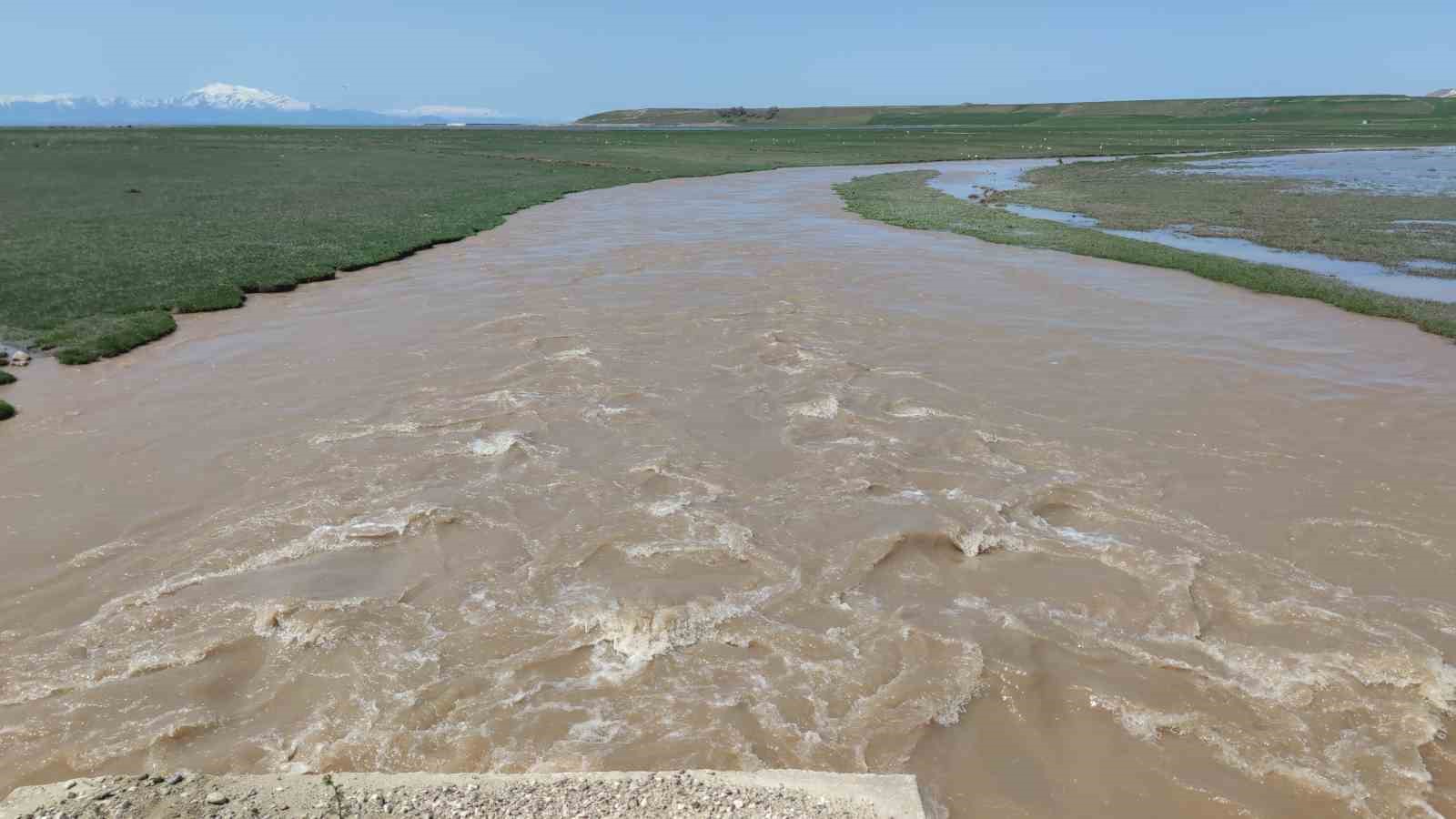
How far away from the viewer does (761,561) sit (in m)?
9.20

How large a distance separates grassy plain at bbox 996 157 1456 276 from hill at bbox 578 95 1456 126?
98.5 meters

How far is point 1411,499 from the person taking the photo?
10.7m

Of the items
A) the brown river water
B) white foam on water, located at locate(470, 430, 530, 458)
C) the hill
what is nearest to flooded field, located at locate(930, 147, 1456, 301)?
the brown river water

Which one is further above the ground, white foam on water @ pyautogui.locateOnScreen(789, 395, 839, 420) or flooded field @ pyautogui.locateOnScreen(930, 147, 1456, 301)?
flooded field @ pyautogui.locateOnScreen(930, 147, 1456, 301)

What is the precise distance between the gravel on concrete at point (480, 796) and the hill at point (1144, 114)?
15055 centimetres

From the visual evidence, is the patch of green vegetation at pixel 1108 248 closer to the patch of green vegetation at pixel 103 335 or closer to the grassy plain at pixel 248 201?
the grassy plain at pixel 248 201

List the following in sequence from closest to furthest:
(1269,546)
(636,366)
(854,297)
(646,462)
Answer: (1269,546), (646,462), (636,366), (854,297)

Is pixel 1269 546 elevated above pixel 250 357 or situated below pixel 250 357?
below

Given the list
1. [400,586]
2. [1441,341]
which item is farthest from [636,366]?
[1441,341]

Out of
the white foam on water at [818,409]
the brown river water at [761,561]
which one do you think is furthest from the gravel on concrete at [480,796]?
the white foam on water at [818,409]

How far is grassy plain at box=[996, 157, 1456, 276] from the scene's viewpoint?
Answer: 28156 mm

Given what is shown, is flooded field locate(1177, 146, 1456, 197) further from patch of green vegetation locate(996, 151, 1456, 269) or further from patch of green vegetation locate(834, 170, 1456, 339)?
patch of green vegetation locate(834, 170, 1456, 339)

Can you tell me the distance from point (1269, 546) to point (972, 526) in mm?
3430

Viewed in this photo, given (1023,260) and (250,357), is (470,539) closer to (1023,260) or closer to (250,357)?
(250,357)
